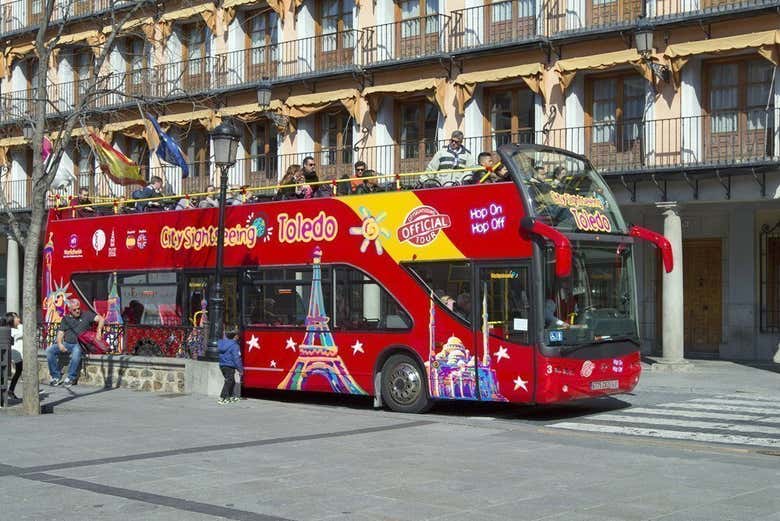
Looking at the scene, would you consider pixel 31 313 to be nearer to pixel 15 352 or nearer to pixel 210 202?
pixel 15 352

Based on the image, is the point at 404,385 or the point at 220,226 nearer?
the point at 404,385

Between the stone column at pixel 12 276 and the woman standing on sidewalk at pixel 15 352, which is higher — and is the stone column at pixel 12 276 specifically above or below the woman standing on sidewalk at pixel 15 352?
above

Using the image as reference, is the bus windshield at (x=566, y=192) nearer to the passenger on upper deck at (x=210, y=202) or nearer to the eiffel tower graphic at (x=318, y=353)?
the eiffel tower graphic at (x=318, y=353)

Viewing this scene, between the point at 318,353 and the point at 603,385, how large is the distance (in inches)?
196

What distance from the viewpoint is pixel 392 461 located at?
39.6ft

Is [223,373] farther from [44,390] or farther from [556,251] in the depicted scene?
[556,251]

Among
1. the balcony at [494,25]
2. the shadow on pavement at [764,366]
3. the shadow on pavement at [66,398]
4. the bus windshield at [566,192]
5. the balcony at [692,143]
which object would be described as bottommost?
the shadow on pavement at [66,398]

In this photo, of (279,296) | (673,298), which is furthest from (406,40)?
(279,296)

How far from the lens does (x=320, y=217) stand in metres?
19.2

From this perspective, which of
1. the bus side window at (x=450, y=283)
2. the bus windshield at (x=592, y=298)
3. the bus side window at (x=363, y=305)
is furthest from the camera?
the bus side window at (x=363, y=305)

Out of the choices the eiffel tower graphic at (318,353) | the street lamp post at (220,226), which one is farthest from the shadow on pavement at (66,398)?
the eiffel tower graphic at (318,353)

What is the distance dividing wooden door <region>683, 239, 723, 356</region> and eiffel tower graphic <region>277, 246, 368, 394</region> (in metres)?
12.7

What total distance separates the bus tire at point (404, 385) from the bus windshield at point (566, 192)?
10.7 feet

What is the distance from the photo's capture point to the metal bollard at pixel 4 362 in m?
17.5
